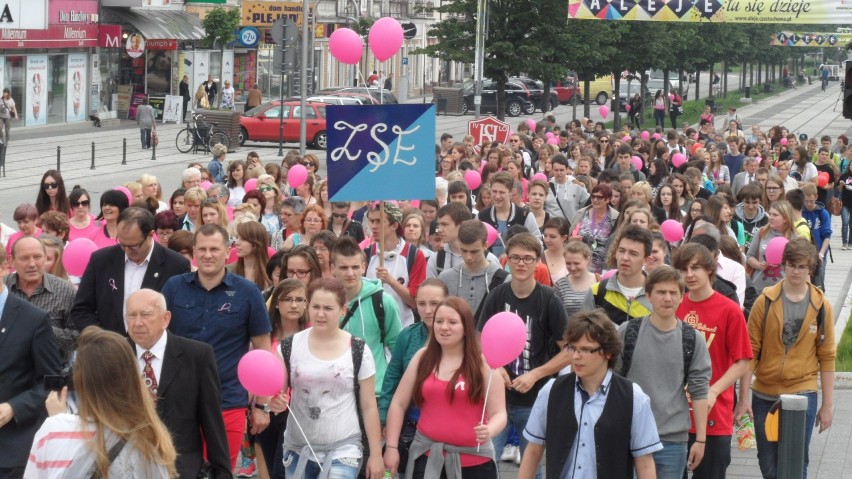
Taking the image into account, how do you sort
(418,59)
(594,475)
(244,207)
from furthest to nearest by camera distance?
(418,59) < (244,207) < (594,475)

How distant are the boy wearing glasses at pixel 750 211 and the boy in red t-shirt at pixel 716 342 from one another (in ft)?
19.9

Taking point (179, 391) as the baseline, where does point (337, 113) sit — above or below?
above

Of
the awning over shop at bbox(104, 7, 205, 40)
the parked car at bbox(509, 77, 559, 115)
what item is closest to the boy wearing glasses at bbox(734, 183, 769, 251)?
the awning over shop at bbox(104, 7, 205, 40)

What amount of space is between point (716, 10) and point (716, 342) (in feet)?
97.6

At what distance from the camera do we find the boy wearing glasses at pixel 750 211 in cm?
1357

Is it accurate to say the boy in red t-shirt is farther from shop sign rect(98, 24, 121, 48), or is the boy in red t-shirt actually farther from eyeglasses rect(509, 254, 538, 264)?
shop sign rect(98, 24, 121, 48)

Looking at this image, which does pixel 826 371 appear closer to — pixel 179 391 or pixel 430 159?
pixel 430 159

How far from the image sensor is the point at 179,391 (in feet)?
19.6

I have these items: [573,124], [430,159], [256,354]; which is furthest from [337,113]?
[573,124]

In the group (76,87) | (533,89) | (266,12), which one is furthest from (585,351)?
(533,89)

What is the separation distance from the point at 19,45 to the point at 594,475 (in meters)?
38.2

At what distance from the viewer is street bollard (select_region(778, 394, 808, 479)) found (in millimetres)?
5977

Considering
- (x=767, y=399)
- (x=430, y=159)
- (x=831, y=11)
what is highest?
(x=831, y=11)

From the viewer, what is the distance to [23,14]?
41594mm
